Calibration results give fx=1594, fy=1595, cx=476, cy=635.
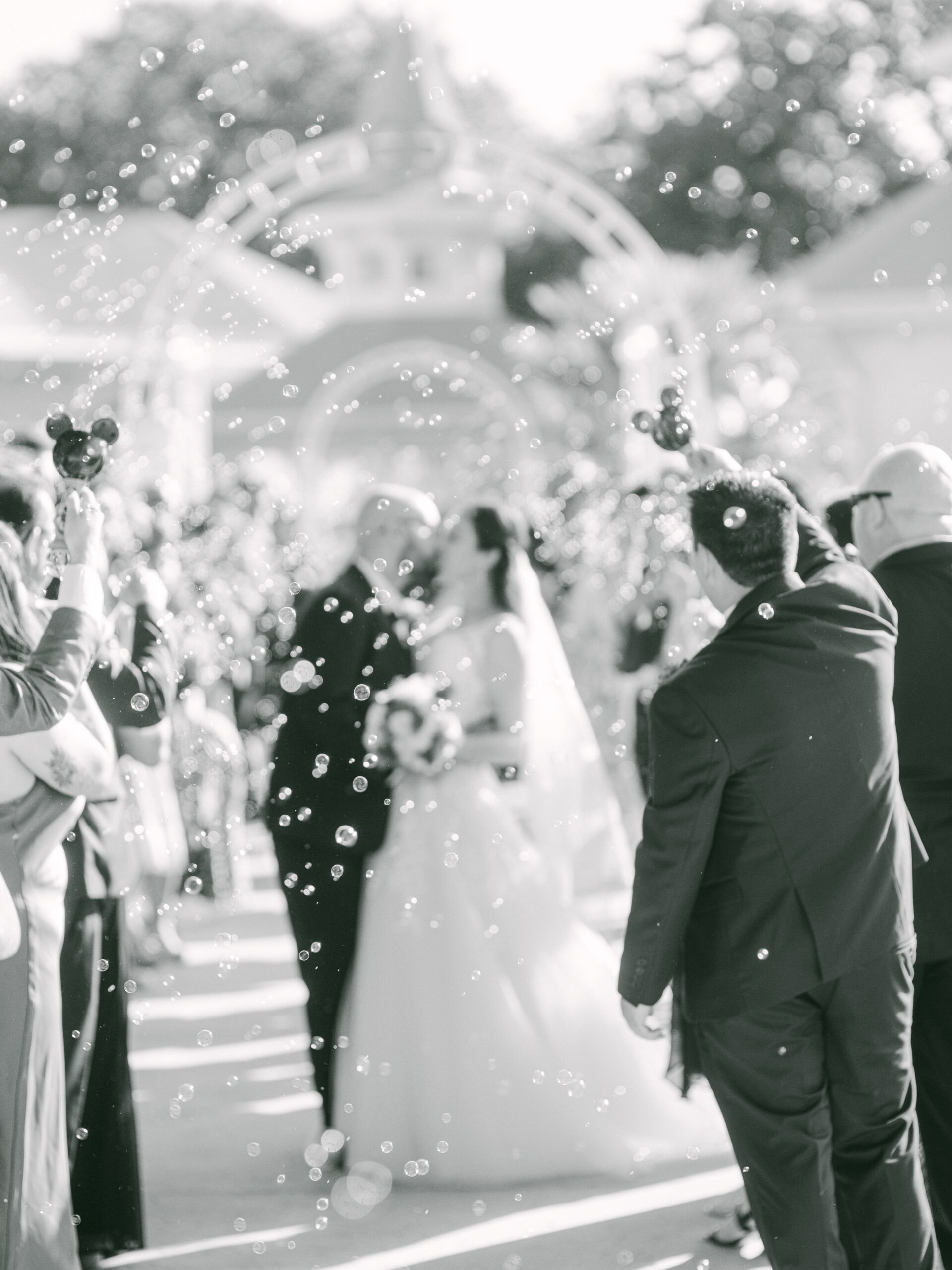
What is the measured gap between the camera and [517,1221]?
4.24m

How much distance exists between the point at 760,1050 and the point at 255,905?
6362 mm

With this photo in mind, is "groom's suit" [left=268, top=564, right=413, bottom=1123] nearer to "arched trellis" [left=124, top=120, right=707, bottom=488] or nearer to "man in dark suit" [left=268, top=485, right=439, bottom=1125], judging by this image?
"man in dark suit" [left=268, top=485, right=439, bottom=1125]

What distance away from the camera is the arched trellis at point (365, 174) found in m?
15.8

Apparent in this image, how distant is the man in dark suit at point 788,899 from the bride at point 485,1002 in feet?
5.00

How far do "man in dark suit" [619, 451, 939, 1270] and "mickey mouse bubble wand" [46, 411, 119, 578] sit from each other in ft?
4.24

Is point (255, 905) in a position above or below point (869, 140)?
below

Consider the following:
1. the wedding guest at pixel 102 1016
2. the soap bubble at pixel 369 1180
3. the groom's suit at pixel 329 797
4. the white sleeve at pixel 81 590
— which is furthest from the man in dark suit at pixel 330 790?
the white sleeve at pixel 81 590

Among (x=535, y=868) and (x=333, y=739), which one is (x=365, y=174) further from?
(x=535, y=868)

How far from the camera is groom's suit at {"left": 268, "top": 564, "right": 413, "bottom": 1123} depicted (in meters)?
4.78

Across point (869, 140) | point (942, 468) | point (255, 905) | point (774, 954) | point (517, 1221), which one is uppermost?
point (869, 140)

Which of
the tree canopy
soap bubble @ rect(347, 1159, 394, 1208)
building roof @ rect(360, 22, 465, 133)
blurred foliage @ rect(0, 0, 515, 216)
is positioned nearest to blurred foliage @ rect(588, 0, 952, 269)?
building roof @ rect(360, 22, 465, 133)

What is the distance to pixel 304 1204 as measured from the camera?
4516 mm

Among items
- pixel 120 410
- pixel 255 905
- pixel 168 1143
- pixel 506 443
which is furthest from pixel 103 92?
pixel 168 1143

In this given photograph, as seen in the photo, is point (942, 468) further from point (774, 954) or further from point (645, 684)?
point (645, 684)
